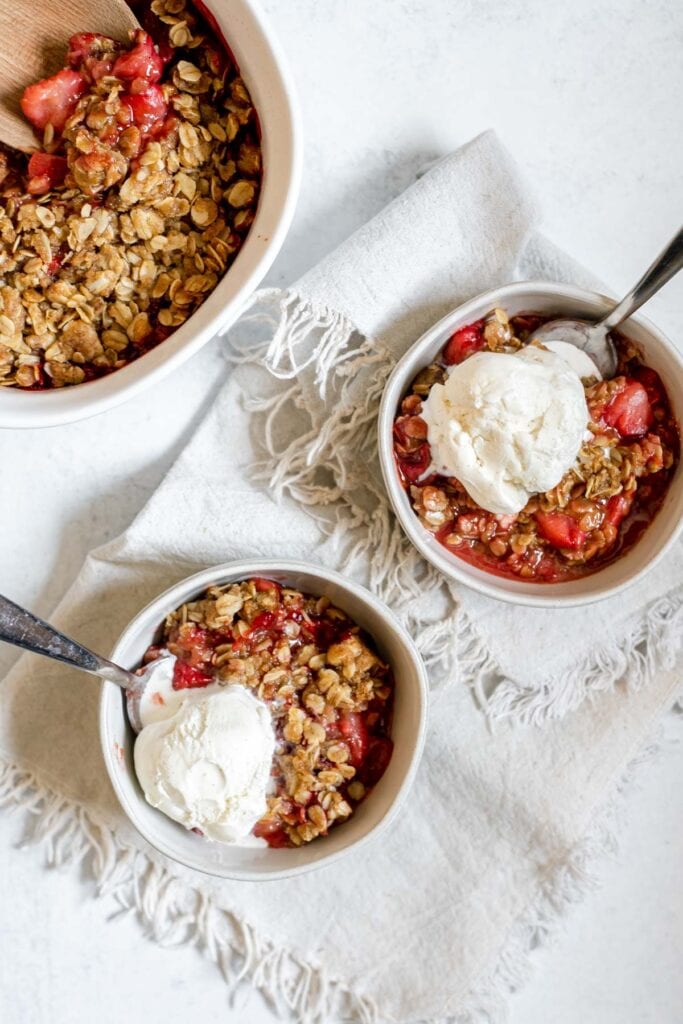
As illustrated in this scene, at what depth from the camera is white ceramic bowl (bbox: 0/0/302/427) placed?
65.6 inches

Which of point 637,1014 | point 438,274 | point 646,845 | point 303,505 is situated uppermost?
point 438,274

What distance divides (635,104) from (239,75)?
92 centimetres

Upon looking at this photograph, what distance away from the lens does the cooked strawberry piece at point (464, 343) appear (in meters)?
1.90

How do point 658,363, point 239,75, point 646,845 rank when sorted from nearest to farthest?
point 239,75, point 658,363, point 646,845

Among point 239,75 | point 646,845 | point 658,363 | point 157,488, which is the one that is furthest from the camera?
point 646,845

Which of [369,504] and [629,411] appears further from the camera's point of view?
[369,504]

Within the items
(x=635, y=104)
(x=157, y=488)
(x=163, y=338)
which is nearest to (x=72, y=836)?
(x=157, y=488)

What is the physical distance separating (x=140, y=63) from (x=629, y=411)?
115cm

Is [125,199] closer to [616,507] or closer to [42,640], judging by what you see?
[42,640]

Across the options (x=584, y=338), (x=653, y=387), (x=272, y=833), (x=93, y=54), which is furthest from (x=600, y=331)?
(x=272, y=833)

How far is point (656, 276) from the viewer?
177 cm

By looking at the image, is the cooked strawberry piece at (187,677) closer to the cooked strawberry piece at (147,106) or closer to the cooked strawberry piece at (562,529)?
the cooked strawberry piece at (562,529)

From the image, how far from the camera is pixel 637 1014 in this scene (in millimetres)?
2197

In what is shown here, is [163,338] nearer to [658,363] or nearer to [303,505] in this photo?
[303,505]
